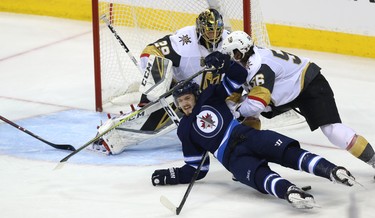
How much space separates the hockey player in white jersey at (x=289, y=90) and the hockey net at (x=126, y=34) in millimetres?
1173

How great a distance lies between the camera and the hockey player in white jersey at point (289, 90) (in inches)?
212

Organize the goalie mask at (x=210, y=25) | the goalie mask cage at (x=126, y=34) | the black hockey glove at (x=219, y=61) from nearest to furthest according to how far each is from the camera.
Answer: the black hockey glove at (x=219, y=61)
the goalie mask at (x=210, y=25)
the goalie mask cage at (x=126, y=34)

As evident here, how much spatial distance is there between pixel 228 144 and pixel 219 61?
40 centimetres

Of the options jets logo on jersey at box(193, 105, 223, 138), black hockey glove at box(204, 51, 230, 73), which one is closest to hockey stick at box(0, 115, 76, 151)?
jets logo on jersey at box(193, 105, 223, 138)

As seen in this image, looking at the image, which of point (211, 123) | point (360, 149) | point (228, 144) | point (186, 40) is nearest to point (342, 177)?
point (360, 149)

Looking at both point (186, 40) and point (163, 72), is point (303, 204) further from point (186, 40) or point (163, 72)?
point (186, 40)

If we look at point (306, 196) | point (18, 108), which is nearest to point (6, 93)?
point (18, 108)

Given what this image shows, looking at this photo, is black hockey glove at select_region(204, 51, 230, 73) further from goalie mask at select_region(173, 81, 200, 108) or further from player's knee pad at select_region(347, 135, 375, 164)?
player's knee pad at select_region(347, 135, 375, 164)

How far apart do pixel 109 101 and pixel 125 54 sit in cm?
37

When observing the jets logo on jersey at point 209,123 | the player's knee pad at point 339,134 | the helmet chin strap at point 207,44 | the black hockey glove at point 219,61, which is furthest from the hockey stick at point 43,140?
the player's knee pad at point 339,134

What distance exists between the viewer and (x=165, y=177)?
5.39 metres

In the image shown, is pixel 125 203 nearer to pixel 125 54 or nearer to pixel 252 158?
pixel 252 158

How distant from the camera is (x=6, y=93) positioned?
291 inches

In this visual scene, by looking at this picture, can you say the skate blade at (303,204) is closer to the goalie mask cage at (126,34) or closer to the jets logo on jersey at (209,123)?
the jets logo on jersey at (209,123)
